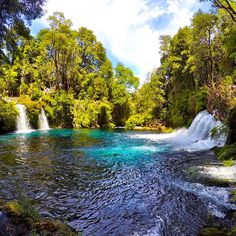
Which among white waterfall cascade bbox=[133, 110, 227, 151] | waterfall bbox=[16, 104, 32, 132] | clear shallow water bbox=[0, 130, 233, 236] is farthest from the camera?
waterfall bbox=[16, 104, 32, 132]

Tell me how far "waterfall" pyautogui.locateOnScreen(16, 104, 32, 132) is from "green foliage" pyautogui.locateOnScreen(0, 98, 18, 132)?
5.75 ft

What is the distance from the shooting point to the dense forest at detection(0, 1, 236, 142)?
26.2m

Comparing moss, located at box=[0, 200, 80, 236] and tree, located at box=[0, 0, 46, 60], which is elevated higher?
tree, located at box=[0, 0, 46, 60]

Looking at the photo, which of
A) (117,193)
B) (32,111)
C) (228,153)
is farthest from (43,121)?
(117,193)

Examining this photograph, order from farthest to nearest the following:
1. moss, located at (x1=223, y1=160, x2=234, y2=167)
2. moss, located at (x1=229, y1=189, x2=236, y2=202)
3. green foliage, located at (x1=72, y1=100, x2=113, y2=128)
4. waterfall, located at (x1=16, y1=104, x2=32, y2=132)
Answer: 1. green foliage, located at (x1=72, y1=100, x2=113, y2=128)
2. waterfall, located at (x1=16, y1=104, x2=32, y2=132)
3. moss, located at (x1=223, y1=160, x2=234, y2=167)
4. moss, located at (x1=229, y1=189, x2=236, y2=202)

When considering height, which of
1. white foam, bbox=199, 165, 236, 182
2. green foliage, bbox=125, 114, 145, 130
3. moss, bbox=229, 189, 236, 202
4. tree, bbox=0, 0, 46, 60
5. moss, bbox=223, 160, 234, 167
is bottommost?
moss, bbox=229, 189, 236, 202

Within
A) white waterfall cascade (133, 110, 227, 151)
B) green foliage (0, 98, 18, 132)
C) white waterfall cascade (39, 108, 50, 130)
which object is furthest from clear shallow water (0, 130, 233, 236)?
white waterfall cascade (39, 108, 50, 130)

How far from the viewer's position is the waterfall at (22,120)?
3347 cm

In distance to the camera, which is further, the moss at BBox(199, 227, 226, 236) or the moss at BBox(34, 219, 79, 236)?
the moss at BBox(199, 227, 226, 236)

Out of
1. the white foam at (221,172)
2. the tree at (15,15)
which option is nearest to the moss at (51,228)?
the white foam at (221,172)

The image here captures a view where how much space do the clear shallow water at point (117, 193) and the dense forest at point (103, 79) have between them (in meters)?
9.90

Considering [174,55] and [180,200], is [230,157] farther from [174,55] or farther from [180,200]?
[174,55]

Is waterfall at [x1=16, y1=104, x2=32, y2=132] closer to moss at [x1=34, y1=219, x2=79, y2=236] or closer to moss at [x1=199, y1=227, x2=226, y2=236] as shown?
moss at [x1=34, y1=219, x2=79, y2=236]

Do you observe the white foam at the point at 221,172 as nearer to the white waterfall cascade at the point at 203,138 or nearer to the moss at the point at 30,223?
the white waterfall cascade at the point at 203,138
